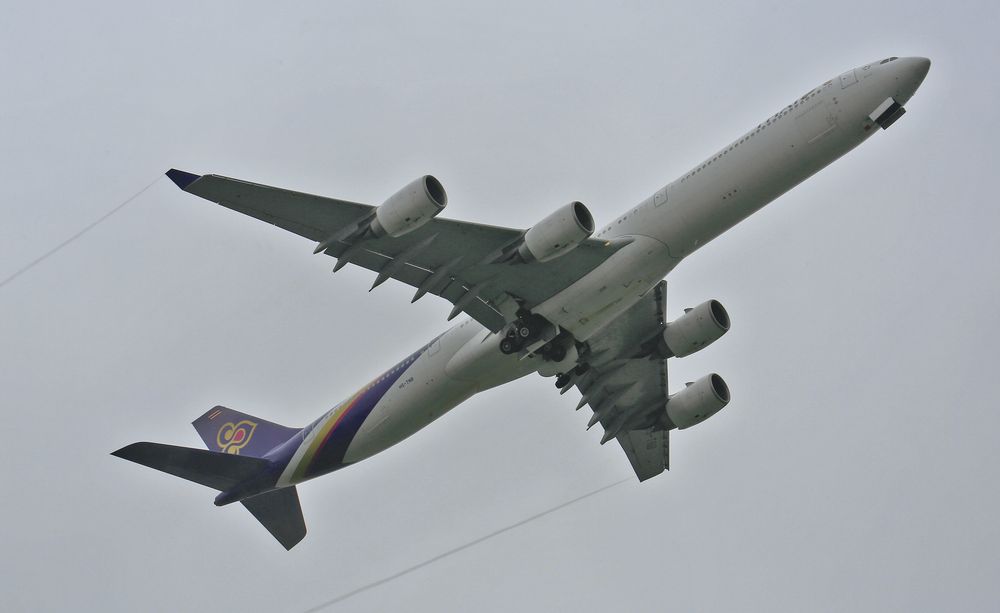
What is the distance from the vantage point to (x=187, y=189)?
1014 inches

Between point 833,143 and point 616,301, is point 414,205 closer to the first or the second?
point 616,301

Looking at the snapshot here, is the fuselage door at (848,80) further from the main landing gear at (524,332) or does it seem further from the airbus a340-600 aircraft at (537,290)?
the main landing gear at (524,332)

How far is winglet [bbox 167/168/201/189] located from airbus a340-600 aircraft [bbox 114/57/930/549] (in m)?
0.04

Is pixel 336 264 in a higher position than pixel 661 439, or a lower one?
higher

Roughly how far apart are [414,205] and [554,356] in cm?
800

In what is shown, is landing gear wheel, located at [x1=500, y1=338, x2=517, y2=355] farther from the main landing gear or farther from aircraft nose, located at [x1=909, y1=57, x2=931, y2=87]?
aircraft nose, located at [x1=909, y1=57, x2=931, y2=87]

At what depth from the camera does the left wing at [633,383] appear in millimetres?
34250

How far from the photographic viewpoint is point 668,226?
28.8 m

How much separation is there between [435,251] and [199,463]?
10642 mm

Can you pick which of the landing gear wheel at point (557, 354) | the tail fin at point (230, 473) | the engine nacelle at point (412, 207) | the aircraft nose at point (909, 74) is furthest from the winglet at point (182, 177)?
the aircraft nose at point (909, 74)

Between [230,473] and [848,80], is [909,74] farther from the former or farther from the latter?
[230,473]

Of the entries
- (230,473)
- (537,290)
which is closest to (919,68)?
(537,290)

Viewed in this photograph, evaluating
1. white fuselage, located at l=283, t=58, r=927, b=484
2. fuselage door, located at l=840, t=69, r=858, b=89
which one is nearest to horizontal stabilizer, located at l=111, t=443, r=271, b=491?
white fuselage, located at l=283, t=58, r=927, b=484

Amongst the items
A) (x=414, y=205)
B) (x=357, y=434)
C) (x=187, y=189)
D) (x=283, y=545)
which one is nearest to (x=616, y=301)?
(x=414, y=205)
